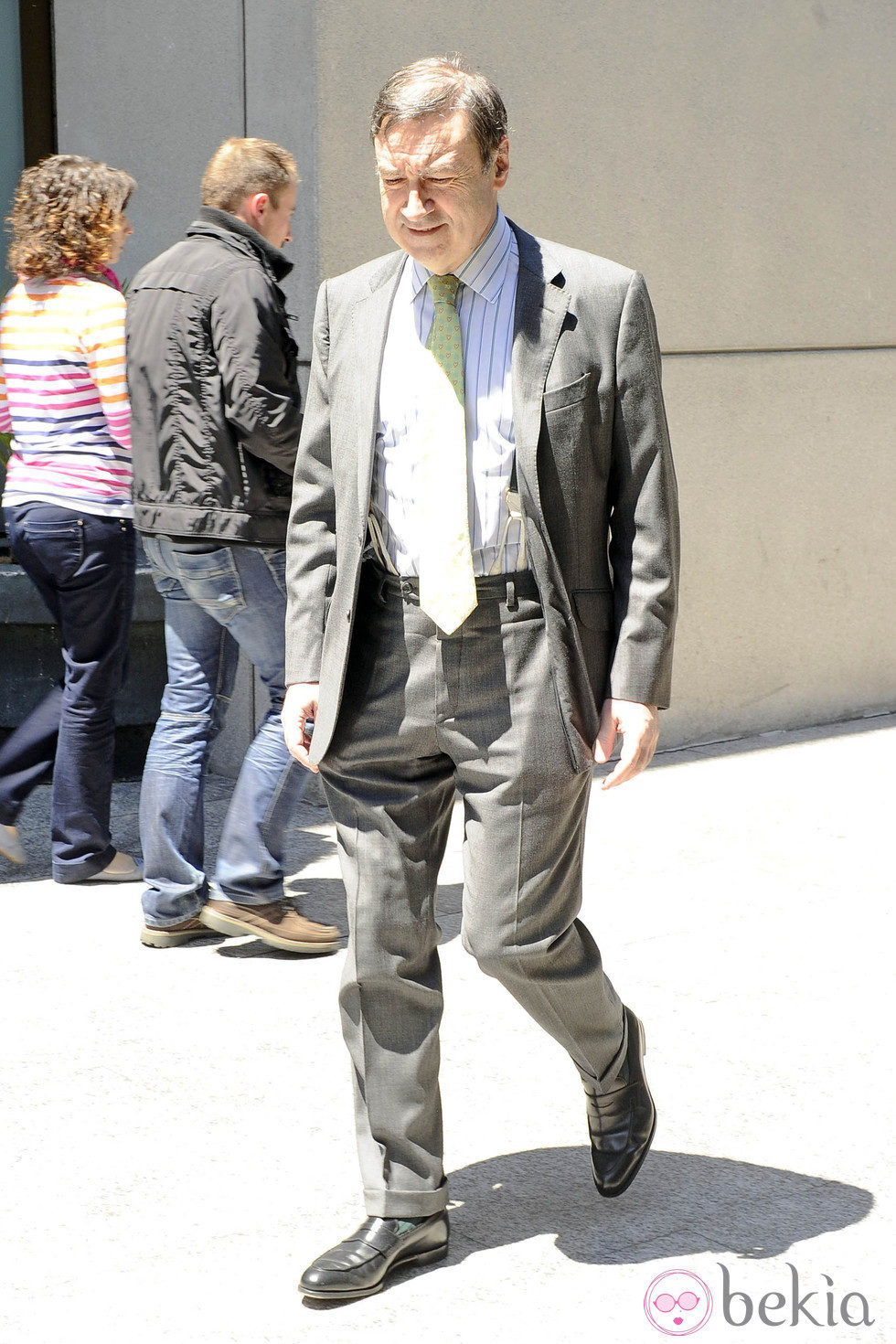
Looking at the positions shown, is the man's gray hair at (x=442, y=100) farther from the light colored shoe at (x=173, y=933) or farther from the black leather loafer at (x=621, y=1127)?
the light colored shoe at (x=173, y=933)

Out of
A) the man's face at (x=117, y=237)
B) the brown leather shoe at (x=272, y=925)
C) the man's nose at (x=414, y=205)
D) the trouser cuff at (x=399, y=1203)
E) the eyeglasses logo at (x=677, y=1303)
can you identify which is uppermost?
the man's nose at (x=414, y=205)

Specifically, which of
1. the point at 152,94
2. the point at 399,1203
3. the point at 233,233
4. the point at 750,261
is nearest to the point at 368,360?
the point at 399,1203

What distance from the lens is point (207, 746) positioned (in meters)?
4.85

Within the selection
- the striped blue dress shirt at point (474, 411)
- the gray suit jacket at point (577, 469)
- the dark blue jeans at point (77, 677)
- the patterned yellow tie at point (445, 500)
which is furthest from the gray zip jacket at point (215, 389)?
the patterned yellow tie at point (445, 500)

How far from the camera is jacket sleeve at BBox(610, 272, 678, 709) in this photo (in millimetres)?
2900

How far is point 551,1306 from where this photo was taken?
9.64 ft

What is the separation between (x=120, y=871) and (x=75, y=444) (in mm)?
1339

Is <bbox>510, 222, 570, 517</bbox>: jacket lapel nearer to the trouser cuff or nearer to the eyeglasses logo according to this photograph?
the trouser cuff

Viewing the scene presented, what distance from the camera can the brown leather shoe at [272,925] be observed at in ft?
15.2

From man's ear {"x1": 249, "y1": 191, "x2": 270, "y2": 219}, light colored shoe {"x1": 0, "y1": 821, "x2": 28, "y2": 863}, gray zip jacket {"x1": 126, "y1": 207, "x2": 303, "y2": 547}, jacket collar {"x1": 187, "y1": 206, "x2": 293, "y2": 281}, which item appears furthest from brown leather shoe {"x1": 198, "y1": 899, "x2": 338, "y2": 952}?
man's ear {"x1": 249, "y1": 191, "x2": 270, "y2": 219}

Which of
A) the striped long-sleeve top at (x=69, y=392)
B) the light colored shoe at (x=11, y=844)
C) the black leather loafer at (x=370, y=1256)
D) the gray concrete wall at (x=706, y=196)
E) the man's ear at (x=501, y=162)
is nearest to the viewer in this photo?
the man's ear at (x=501, y=162)

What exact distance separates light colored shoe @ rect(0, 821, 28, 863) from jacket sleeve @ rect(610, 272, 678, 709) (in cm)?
287

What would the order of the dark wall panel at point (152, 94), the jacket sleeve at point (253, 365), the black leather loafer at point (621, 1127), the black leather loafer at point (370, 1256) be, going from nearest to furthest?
1. the black leather loafer at point (370, 1256)
2. the black leather loafer at point (621, 1127)
3. the jacket sleeve at point (253, 365)
4. the dark wall panel at point (152, 94)

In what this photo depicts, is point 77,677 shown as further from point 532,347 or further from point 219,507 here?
point 532,347
